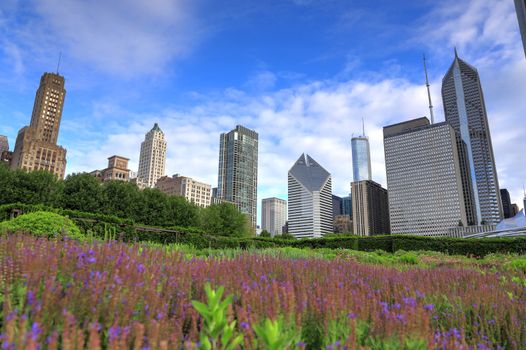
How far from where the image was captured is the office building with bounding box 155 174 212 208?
536 feet

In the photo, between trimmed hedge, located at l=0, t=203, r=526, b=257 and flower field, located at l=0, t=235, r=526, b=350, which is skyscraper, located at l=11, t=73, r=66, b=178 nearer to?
trimmed hedge, located at l=0, t=203, r=526, b=257

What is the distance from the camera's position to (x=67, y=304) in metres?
1.99

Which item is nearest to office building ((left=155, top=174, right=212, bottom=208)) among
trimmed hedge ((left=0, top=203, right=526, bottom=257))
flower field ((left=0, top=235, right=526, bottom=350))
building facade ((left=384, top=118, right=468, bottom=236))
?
building facade ((left=384, top=118, right=468, bottom=236))

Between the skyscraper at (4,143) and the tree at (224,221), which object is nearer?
the tree at (224,221)

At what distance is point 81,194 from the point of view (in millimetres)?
35688

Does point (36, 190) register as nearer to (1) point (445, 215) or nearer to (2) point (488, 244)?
(2) point (488, 244)

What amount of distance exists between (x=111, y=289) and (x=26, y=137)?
164m

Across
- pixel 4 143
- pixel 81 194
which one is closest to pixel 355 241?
pixel 81 194

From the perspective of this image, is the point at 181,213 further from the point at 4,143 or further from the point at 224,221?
the point at 4,143

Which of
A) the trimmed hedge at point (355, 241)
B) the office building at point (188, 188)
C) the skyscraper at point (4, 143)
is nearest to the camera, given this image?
the trimmed hedge at point (355, 241)

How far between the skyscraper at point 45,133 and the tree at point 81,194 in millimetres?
116590

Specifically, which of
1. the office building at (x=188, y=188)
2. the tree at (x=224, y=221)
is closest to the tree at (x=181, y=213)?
the tree at (x=224, y=221)

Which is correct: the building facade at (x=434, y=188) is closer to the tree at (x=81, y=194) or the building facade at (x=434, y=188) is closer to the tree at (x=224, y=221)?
the tree at (x=224, y=221)

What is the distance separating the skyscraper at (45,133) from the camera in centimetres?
13362
